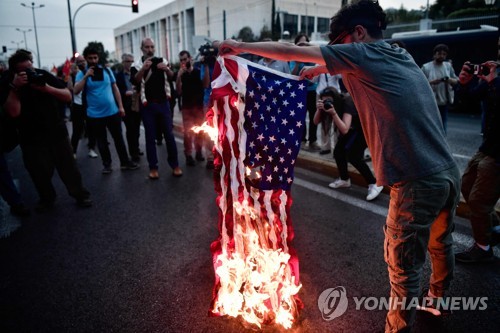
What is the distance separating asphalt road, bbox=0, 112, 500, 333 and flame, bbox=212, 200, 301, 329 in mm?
161

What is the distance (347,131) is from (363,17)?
288cm

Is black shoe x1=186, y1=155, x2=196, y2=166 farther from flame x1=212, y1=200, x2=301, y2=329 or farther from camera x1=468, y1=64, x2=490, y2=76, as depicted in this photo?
camera x1=468, y1=64, x2=490, y2=76

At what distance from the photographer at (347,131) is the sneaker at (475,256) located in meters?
1.66

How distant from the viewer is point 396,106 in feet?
6.39

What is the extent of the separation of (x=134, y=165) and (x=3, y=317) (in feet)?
14.9

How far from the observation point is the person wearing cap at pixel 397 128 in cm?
195

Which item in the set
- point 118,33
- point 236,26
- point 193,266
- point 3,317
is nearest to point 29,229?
point 3,317

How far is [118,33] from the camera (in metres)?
96.9

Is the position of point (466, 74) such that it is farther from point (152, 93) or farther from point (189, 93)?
point (189, 93)

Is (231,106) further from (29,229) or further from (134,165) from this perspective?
(134,165)

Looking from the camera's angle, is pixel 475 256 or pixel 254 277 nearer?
pixel 254 277

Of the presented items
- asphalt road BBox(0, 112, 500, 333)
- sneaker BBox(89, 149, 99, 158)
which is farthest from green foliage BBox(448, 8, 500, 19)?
sneaker BBox(89, 149, 99, 158)

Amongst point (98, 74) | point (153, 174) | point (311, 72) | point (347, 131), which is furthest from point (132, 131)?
point (311, 72)

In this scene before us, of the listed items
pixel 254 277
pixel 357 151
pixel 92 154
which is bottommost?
pixel 92 154
